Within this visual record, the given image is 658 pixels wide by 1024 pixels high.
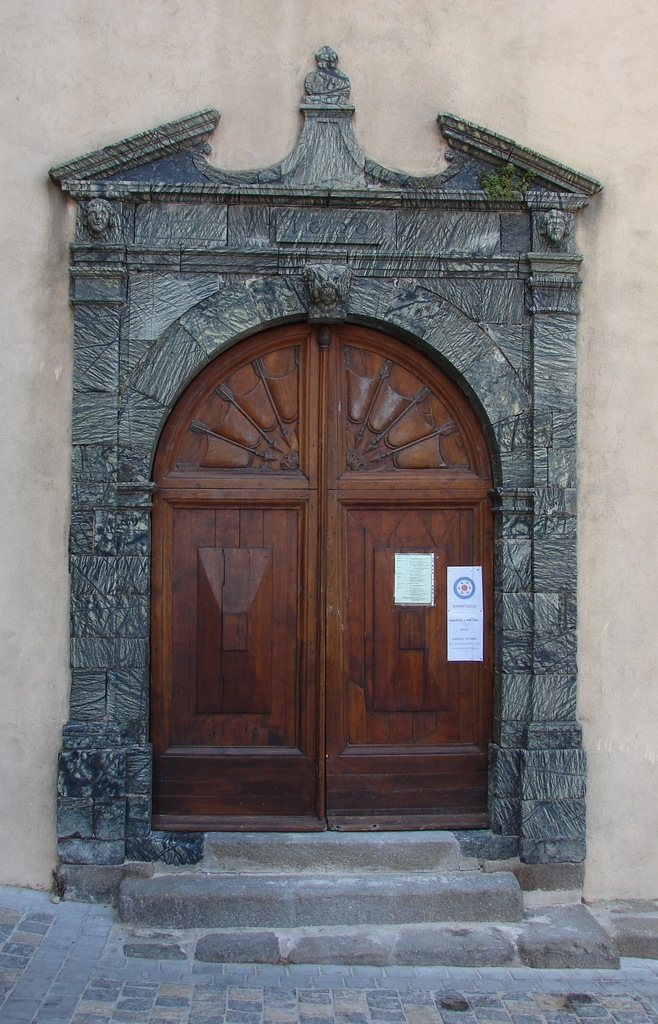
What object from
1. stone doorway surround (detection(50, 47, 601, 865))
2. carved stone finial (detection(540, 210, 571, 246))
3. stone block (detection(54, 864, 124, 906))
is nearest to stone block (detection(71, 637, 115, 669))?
stone doorway surround (detection(50, 47, 601, 865))

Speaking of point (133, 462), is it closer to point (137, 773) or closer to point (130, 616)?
point (130, 616)

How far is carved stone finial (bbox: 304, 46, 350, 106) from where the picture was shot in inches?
163

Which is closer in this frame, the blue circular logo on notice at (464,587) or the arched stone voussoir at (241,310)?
the arched stone voussoir at (241,310)

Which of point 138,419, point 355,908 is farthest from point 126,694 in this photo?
point 355,908

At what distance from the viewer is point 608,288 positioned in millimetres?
4195

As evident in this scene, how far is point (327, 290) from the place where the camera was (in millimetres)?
4066

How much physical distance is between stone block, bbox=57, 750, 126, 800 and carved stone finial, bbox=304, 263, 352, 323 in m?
2.34

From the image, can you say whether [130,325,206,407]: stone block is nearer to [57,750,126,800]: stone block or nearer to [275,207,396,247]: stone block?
[275,207,396,247]: stone block

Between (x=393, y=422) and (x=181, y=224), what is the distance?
1.43 metres

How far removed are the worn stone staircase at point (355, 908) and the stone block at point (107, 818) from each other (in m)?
0.23

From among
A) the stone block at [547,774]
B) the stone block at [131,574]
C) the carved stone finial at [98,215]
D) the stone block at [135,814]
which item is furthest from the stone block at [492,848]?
the carved stone finial at [98,215]

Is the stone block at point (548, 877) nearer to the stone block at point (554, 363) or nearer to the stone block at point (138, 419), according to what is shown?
the stone block at point (554, 363)

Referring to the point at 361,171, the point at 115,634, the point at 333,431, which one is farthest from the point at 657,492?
the point at 115,634

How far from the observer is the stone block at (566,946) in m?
3.69
